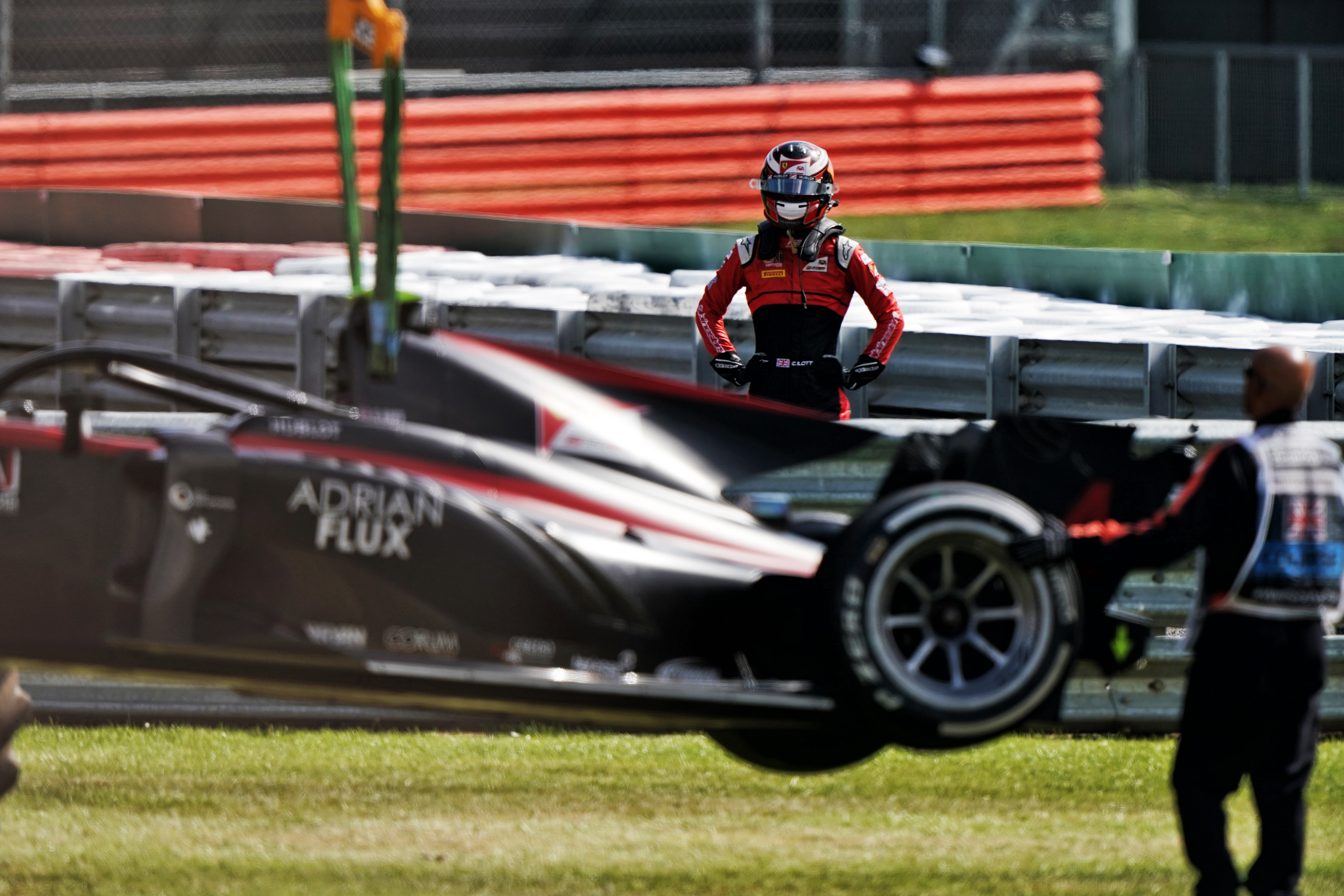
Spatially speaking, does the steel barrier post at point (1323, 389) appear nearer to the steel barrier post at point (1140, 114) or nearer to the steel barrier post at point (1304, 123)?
the steel barrier post at point (1140, 114)

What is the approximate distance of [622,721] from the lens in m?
4.45

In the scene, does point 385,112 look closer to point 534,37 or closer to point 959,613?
point 959,613

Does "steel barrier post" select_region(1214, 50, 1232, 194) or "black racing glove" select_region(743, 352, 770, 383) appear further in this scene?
→ "steel barrier post" select_region(1214, 50, 1232, 194)

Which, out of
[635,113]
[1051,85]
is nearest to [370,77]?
[635,113]

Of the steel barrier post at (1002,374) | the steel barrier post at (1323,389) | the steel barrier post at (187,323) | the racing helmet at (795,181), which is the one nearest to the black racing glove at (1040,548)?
the racing helmet at (795,181)

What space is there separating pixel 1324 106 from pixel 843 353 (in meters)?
13.9

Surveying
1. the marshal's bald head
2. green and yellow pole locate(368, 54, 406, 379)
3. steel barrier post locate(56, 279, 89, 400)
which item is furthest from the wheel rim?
steel barrier post locate(56, 279, 89, 400)

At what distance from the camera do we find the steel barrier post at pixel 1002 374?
8.66m

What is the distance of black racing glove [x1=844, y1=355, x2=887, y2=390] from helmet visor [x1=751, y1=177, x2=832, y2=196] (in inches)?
27.2

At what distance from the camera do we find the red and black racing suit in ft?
25.8

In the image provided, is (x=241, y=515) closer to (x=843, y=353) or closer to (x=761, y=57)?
(x=843, y=353)

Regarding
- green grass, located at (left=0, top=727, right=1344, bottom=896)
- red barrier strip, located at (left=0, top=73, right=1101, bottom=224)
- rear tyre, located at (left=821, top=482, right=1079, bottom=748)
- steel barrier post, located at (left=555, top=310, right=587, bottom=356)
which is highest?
red barrier strip, located at (left=0, top=73, right=1101, bottom=224)

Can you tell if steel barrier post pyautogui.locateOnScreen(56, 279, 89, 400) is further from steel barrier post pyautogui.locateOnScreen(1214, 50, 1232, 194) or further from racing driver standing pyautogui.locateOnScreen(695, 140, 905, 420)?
steel barrier post pyautogui.locateOnScreen(1214, 50, 1232, 194)

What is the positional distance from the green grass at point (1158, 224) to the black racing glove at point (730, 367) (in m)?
9.66
